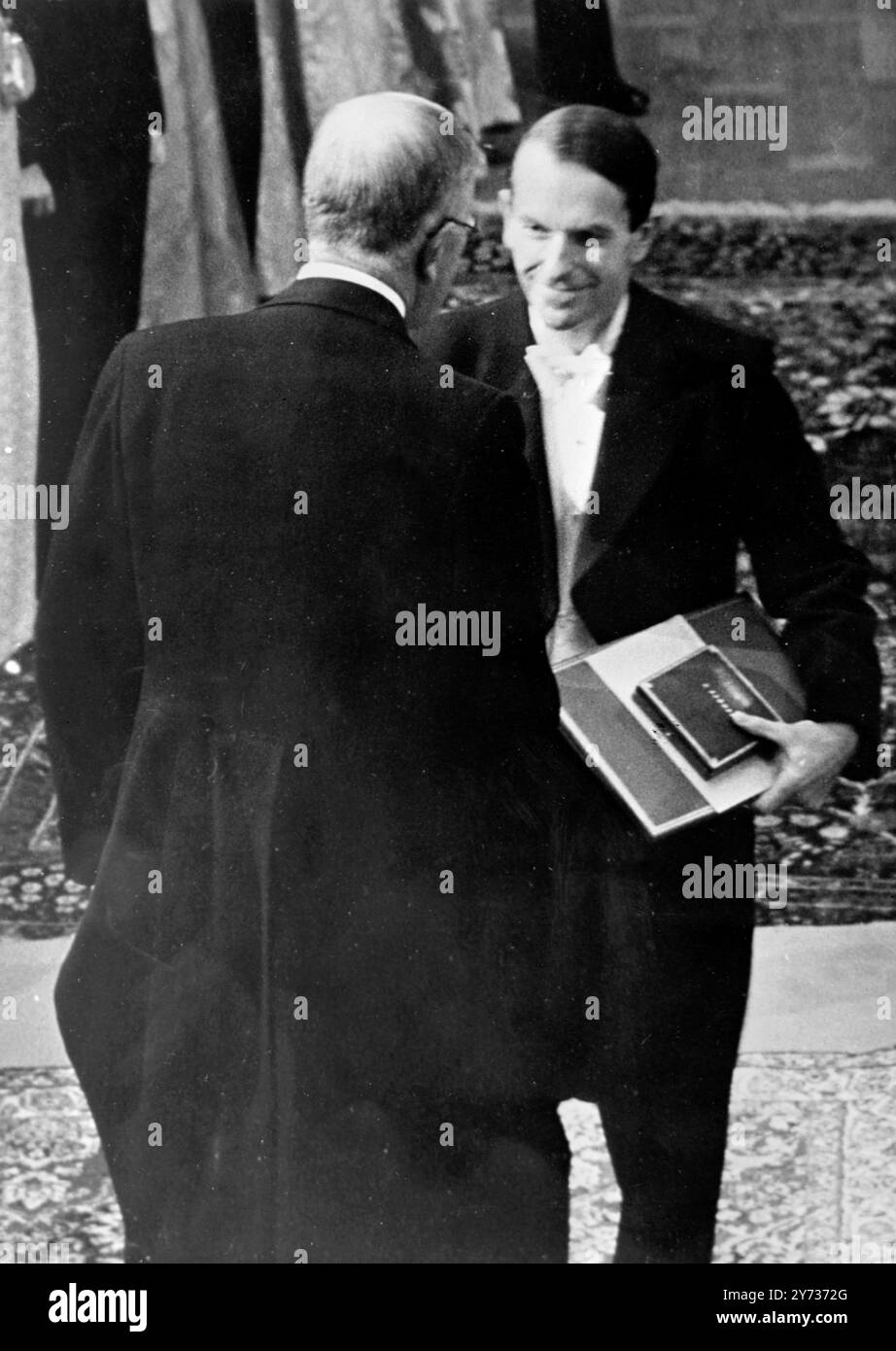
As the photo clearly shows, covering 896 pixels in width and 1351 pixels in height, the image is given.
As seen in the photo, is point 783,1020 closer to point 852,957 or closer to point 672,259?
point 852,957

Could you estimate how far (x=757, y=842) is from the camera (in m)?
3.54

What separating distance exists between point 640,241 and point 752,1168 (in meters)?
1.92

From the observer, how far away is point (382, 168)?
3311mm

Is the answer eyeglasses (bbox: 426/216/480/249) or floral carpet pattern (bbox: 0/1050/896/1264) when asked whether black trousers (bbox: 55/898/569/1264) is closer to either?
floral carpet pattern (bbox: 0/1050/896/1264)

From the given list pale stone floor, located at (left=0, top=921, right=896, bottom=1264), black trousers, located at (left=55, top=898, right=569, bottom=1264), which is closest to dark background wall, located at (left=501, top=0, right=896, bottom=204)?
pale stone floor, located at (left=0, top=921, right=896, bottom=1264)

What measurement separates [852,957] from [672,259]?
148 centimetres

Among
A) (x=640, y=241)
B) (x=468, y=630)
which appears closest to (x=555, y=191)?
(x=640, y=241)

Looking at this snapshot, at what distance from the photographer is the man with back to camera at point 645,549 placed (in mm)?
3465

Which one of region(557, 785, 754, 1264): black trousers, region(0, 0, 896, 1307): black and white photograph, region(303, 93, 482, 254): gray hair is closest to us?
region(303, 93, 482, 254): gray hair

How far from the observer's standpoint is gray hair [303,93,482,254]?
3.27 m

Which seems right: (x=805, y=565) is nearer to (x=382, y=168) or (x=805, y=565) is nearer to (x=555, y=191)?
(x=555, y=191)

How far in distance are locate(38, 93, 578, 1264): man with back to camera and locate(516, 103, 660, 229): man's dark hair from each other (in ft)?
0.58
